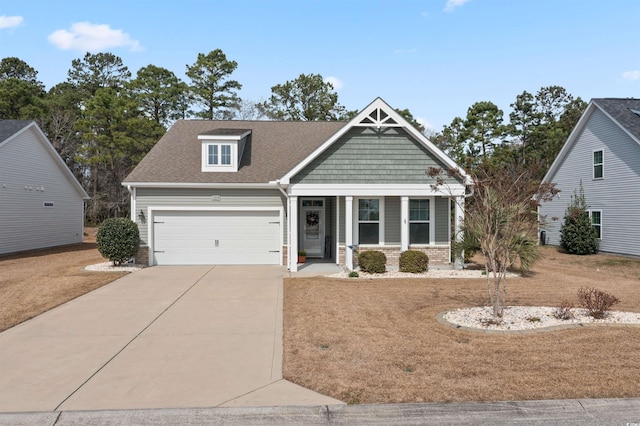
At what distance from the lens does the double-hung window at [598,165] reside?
2123 cm

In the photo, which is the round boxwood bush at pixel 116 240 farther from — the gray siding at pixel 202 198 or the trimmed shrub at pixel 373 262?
the trimmed shrub at pixel 373 262

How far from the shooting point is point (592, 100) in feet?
69.7

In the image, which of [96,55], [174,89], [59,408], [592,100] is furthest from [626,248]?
[96,55]

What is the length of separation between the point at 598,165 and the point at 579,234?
141 inches

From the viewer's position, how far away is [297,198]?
17000 millimetres

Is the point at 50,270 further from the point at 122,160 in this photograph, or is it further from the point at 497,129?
the point at 497,129

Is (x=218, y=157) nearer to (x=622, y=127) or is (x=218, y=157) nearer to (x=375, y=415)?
(x=375, y=415)

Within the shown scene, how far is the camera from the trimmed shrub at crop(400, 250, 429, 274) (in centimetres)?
1441

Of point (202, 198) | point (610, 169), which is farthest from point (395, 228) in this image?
point (610, 169)

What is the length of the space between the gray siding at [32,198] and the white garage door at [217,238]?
30.6ft

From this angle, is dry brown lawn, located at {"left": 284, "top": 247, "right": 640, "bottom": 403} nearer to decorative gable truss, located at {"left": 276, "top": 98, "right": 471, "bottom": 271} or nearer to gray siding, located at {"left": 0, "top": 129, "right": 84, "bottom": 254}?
decorative gable truss, located at {"left": 276, "top": 98, "right": 471, "bottom": 271}

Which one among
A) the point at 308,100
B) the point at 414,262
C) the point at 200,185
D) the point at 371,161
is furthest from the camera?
the point at 308,100

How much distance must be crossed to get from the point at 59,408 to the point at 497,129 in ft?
137

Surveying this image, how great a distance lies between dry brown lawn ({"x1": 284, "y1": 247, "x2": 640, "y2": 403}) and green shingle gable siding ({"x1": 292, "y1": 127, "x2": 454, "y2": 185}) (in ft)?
17.2
